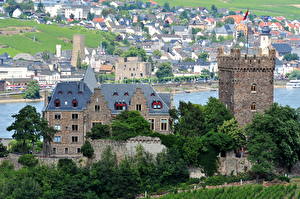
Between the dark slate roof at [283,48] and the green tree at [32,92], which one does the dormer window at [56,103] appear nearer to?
the green tree at [32,92]

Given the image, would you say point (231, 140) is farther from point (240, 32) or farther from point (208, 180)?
point (240, 32)

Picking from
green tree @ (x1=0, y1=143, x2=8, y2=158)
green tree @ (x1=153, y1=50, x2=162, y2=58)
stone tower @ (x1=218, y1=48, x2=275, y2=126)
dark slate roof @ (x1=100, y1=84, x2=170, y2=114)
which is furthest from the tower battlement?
green tree @ (x1=153, y1=50, x2=162, y2=58)

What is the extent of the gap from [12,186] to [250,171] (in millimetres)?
9804

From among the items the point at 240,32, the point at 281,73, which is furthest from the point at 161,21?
the point at 281,73

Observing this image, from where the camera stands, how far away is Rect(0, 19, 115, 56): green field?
15012 centimetres

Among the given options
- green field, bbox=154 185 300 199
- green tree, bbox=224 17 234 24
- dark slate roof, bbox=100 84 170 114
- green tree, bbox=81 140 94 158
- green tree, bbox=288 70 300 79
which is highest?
green tree, bbox=224 17 234 24

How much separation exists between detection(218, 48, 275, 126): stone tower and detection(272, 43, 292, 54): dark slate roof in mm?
109447

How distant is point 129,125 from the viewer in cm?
5053

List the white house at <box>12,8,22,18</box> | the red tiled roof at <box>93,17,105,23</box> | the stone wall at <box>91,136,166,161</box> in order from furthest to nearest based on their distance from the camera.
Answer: the red tiled roof at <box>93,17,105,23</box> < the white house at <box>12,8,22,18</box> < the stone wall at <box>91,136,166,161</box>

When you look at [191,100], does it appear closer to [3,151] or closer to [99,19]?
[3,151]

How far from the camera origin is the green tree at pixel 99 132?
50781 mm

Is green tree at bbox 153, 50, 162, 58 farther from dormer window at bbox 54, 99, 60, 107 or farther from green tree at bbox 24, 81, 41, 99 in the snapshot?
dormer window at bbox 54, 99, 60, 107

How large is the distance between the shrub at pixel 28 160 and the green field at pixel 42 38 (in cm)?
9663

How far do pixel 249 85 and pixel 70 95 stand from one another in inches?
309
